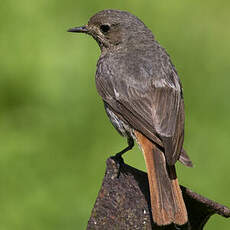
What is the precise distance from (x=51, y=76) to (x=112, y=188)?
4499 millimetres

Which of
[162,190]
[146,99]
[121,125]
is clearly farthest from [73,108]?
[162,190]

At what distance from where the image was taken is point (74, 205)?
7.30 m

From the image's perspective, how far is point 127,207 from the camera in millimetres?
4188

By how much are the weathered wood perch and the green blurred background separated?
2821 mm

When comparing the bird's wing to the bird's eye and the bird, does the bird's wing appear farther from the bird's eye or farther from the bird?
the bird's eye

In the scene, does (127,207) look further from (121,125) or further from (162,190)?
(121,125)

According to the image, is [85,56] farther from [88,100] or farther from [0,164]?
[0,164]

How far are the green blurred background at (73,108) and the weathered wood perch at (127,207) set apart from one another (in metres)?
2.82

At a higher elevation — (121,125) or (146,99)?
(146,99)

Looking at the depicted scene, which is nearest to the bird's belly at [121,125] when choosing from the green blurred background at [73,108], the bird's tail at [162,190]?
the bird's tail at [162,190]

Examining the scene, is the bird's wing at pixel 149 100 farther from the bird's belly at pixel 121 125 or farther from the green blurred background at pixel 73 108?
the green blurred background at pixel 73 108

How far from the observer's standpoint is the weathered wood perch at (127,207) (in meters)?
4.14

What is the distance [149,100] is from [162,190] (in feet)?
3.17

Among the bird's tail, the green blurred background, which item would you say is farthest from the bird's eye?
the green blurred background
